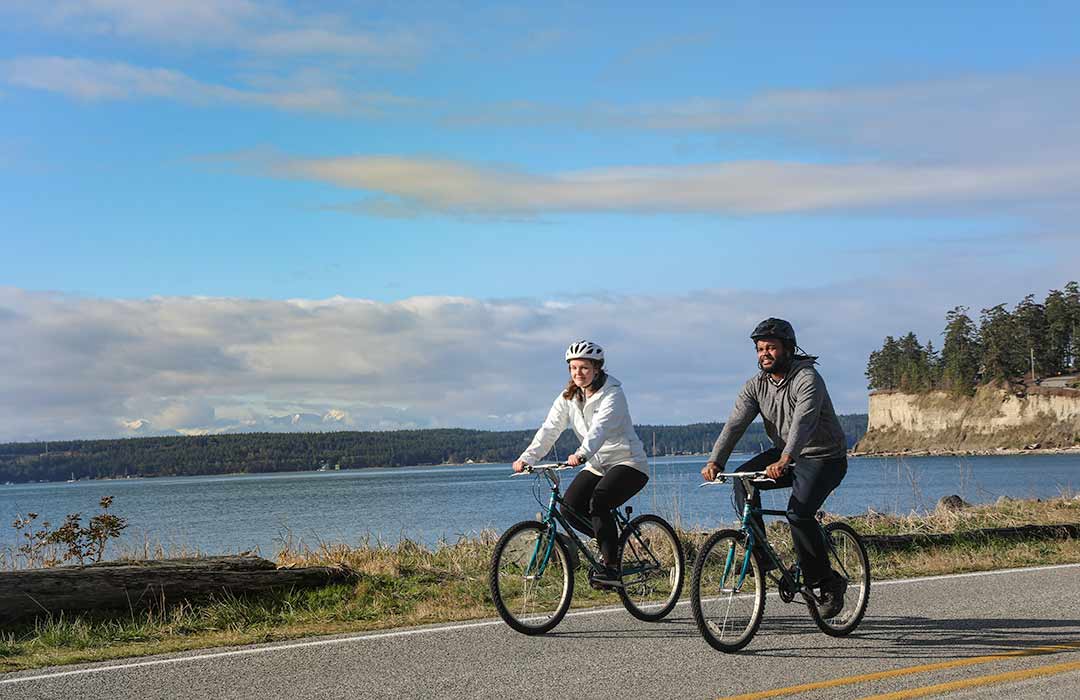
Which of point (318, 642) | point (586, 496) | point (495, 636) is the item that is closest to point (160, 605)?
point (318, 642)

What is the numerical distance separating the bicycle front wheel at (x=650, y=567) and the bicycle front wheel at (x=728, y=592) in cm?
118

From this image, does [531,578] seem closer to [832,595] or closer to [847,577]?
[832,595]

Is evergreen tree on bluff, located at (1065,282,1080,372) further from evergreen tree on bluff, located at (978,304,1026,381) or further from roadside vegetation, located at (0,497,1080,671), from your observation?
roadside vegetation, located at (0,497,1080,671)

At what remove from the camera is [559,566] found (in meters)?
9.23

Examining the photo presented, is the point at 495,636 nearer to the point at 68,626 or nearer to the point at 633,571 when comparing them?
the point at 633,571

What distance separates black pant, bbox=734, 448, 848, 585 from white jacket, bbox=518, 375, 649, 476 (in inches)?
43.3

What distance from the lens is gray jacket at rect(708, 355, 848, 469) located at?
333 inches

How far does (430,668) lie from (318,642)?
4.64 ft

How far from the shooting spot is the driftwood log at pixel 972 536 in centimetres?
1356

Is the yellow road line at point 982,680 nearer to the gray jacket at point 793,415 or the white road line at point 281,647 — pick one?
the gray jacket at point 793,415

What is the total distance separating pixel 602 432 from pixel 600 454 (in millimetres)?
240

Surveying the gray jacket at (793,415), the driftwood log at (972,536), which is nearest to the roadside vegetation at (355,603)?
the driftwood log at (972,536)

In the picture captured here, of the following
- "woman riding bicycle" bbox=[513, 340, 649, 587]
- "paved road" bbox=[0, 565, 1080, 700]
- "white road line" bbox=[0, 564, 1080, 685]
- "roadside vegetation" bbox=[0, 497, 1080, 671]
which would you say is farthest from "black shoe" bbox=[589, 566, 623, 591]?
"roadside vegetation" bbox=[0, 497, 1080, 671]

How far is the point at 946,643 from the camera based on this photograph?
27.5ft
